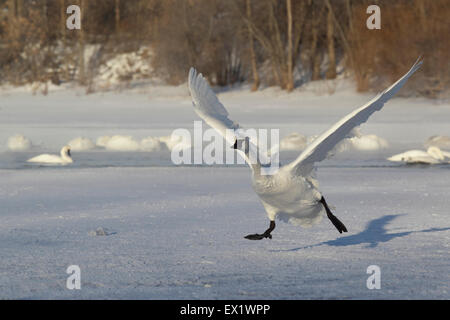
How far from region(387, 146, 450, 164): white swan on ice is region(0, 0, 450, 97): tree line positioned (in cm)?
951

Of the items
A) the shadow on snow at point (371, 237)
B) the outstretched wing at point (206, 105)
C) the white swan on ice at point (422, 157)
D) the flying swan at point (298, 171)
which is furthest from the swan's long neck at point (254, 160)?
the white swan on ice at point (422, 157)

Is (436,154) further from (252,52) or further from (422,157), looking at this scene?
(252,52)

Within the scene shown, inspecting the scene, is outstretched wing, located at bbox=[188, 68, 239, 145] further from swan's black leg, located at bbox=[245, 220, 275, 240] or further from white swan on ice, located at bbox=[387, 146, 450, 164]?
white swan on ice, located at bbox=[387, 146, 450, 164]

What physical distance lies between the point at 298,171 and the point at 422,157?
6484 millimetres

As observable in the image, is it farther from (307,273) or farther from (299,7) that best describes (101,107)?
(307,273)

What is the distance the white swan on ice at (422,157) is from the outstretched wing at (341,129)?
6367 millimetres

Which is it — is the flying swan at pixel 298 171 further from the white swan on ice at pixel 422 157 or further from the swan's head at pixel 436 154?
the swan's head at pixel 436 154

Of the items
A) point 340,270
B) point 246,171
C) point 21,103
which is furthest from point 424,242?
point 21,103

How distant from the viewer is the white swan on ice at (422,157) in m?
12.1

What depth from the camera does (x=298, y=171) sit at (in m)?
6.05

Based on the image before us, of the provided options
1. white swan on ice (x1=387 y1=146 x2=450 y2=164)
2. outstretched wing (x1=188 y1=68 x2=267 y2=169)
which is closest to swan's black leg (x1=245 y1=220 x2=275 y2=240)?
outstretched wing (x1=188 y1=68 x2=267 y2=169)

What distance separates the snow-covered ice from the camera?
17.1 feet

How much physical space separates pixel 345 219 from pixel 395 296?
2750mm

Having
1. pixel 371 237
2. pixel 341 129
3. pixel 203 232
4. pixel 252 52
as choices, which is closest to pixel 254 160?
pixel 341 129
